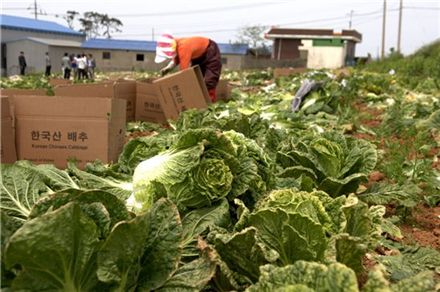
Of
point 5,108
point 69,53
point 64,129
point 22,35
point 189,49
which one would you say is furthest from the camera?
point 22,35

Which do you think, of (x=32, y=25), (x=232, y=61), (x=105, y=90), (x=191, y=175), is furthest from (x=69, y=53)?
(x=191, y=175)

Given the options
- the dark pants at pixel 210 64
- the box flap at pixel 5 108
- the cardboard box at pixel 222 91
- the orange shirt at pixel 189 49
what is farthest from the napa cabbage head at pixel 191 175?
the cardboard box at pixel 222 91

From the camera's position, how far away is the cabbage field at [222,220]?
145 cm

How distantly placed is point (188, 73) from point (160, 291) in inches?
198

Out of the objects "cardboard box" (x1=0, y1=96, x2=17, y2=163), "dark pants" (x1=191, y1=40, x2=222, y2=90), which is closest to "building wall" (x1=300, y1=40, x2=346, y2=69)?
"dark pants" (x1=191, y1=40, x2=222, y2=90)

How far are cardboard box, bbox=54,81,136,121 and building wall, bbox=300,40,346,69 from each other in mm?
41378

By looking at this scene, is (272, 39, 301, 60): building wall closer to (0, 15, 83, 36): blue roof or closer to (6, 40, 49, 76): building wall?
(0, 15, 83, 36): blue roof

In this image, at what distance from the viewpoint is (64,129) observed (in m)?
4.14

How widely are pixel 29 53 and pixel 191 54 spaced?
117ft

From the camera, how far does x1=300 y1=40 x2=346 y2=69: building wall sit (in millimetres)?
47750

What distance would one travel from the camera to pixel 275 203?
2.13 metres

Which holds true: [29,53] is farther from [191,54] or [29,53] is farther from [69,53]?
[191,54]

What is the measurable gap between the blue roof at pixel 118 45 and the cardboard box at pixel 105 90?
4143 cm

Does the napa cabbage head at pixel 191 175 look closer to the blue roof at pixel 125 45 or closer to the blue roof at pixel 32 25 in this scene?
the blue roof at pixel 32 25
